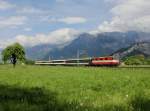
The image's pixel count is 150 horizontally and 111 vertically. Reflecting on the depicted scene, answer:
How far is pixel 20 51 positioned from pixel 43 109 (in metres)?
74.8

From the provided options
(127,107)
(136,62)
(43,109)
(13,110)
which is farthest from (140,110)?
(136,62)

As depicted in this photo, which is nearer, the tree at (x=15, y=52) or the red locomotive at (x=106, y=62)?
the tree at (x=15, y=52)

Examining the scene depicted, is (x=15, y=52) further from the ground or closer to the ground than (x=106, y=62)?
further from the ground

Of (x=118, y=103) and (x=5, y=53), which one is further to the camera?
(x=5, y=53)

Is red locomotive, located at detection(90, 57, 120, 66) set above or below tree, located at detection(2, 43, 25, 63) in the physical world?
below

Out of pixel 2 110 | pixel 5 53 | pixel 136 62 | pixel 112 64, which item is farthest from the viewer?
pixel 136 62

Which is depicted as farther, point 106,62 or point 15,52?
point 106,62

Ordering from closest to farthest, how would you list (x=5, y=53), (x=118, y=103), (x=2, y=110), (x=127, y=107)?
(x=2, y=110)
(x=127, y=107)
(x=118, y=103)
(x=5, y=53)

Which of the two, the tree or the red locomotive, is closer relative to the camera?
the tree

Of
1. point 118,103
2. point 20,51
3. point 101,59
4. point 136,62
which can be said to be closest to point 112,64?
point 101,59

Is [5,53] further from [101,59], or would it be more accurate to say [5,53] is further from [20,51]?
[101,59]

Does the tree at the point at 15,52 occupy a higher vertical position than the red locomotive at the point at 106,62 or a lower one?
higher

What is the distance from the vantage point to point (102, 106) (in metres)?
10.4

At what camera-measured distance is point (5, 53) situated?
83062mm
